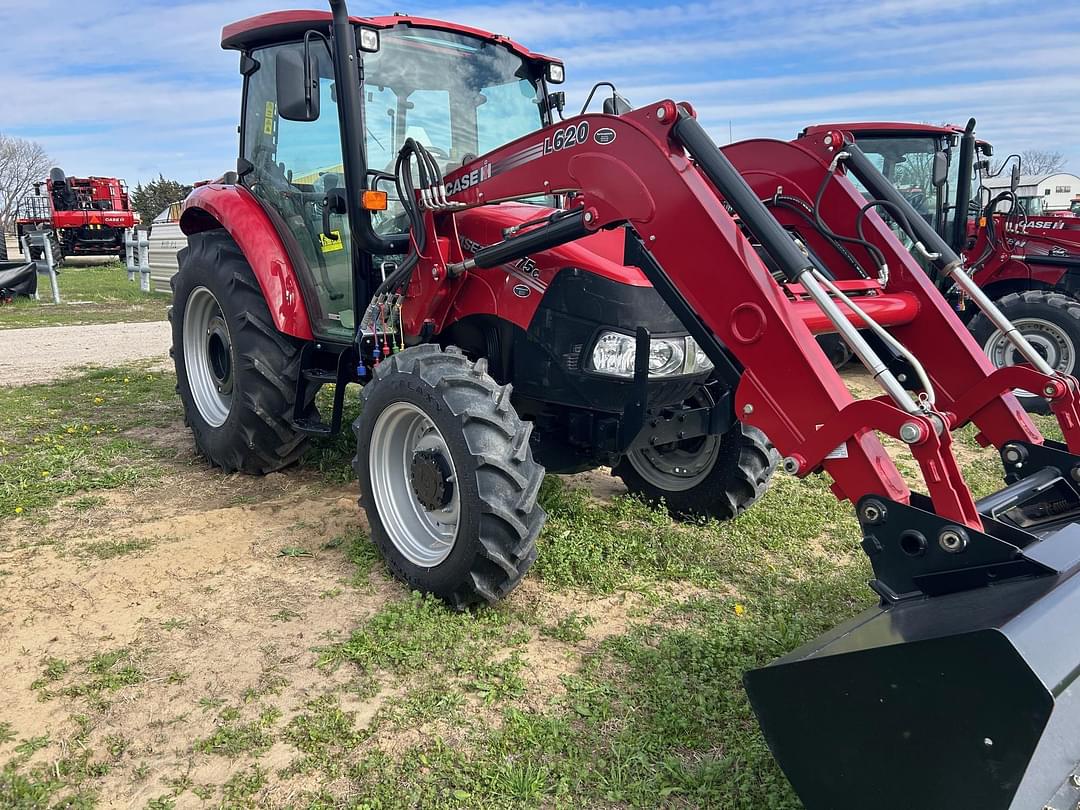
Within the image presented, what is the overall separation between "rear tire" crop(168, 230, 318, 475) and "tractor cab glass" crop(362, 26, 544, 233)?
106cm

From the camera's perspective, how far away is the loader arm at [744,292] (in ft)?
7.66

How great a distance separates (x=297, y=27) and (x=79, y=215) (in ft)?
95.8

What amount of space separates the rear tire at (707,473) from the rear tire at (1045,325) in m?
4.51

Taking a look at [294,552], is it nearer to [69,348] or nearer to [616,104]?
[616,104]

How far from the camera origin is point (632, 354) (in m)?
3.36

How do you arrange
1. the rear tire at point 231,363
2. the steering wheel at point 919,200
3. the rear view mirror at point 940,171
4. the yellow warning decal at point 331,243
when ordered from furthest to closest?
the steering wheel at point 919,200
the rear view mirror at point 940,171
the rear tire at point 231,363
the yellow warning decal at point 331,243

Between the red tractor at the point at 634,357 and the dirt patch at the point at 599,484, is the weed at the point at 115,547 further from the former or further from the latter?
the dirt patch at the point at 599,484

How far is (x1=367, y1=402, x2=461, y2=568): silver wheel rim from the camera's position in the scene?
3.56 meters

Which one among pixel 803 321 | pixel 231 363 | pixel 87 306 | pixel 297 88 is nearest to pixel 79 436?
pixel 231 363

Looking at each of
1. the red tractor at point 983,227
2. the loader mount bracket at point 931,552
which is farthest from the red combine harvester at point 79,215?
the loader mount bracket at point 931,552

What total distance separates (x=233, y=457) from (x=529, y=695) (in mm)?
2856

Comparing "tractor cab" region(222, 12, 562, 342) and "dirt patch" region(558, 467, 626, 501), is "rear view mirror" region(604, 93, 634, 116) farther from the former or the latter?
"dirt patch" region(558, 467, 626, 501)

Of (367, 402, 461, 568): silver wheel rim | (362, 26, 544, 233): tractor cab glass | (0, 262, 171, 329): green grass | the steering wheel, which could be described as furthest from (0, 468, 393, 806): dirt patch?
(0, 262, 171, 329): green grass

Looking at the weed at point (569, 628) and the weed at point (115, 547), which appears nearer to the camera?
the weed at point (569, 628)
